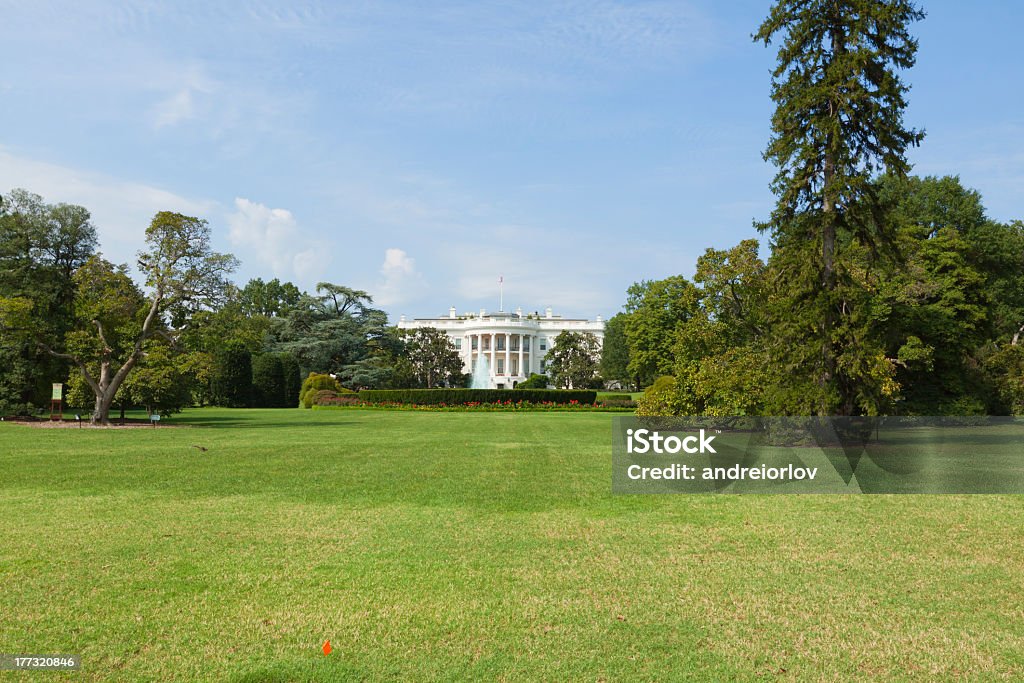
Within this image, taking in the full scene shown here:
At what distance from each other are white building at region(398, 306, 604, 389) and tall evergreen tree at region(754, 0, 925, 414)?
82.0m

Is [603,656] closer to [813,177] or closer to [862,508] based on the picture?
[862,508]

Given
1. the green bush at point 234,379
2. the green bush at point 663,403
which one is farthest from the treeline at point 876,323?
the green bush at point 234,379

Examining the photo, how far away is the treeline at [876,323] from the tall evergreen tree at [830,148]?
87mm

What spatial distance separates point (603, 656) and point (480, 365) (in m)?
82.3

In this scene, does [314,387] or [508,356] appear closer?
[314,387]

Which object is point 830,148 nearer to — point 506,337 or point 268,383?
point 268,383

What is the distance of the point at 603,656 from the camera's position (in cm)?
434

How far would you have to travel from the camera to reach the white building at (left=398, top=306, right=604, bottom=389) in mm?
103062

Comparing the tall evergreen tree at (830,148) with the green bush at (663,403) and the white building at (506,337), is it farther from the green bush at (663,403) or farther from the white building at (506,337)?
the white building at (506,337)

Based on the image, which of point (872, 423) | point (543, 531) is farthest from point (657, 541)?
point (872, 423)

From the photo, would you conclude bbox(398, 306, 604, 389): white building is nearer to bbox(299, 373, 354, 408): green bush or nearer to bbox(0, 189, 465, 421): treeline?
bbox(299, 373, 354, 408): green bush

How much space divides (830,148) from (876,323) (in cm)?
820

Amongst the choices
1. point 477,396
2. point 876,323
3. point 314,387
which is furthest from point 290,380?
point 876,323

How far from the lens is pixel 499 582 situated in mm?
5805
